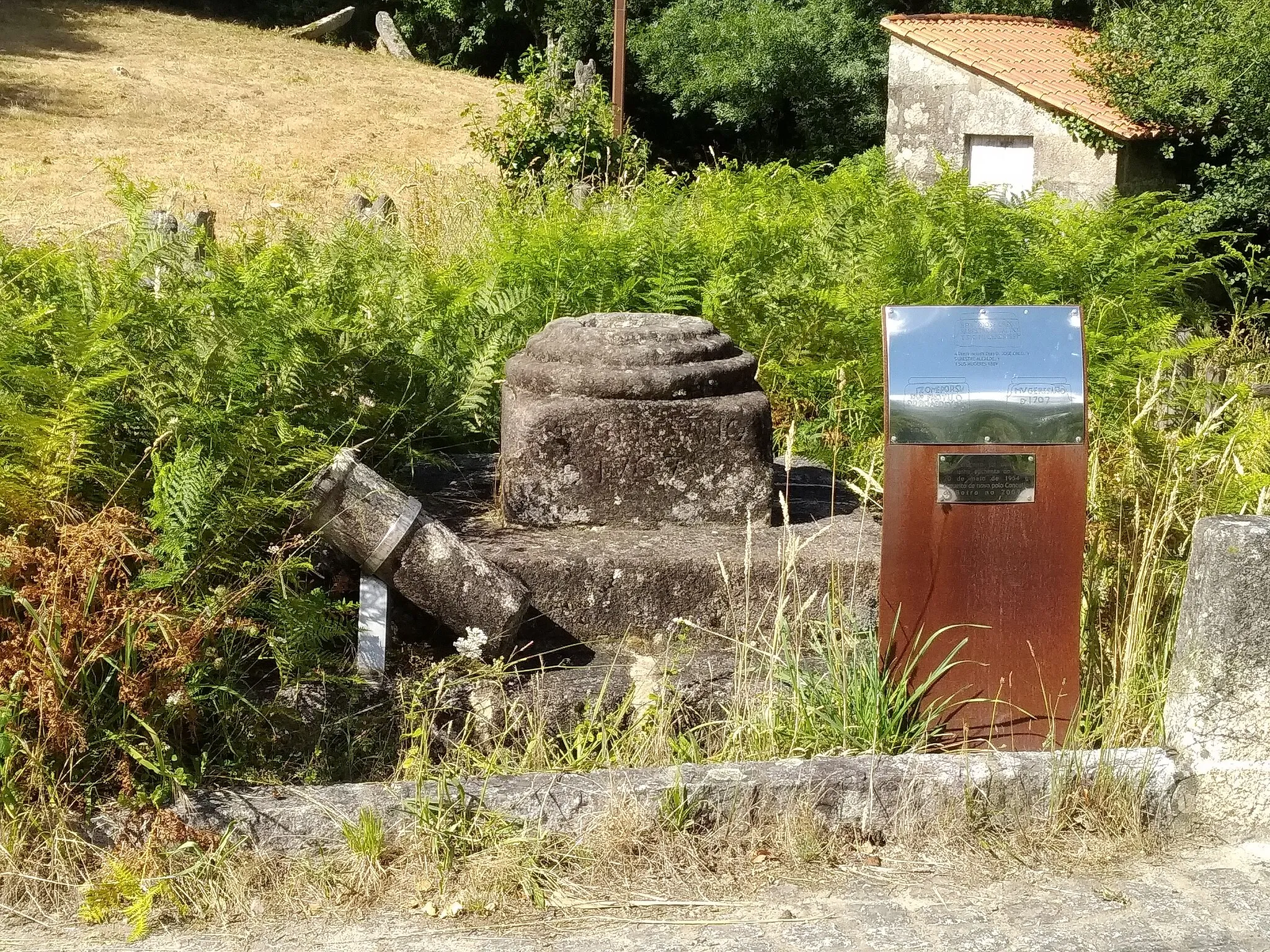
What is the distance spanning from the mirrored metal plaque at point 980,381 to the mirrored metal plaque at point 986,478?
2.2 inches

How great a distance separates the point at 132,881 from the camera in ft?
9.53

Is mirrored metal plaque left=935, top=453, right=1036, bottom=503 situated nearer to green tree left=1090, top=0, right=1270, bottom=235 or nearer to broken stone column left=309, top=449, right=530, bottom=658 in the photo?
broken stone column left=309, top=449, right=530, bottom=658

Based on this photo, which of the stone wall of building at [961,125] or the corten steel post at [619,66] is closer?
the corten steel post at [619,66]

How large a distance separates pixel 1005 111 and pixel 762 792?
15116 mm

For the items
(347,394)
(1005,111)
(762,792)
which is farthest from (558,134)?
(762,792)

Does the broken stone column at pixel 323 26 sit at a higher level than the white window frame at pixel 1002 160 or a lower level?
higher

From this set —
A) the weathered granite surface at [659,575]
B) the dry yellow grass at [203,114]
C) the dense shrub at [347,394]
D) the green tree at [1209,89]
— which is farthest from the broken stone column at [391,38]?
the weathered granite surface at [659,575]

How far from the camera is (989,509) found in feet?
11.6

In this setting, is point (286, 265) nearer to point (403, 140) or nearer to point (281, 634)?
point (281, 634)

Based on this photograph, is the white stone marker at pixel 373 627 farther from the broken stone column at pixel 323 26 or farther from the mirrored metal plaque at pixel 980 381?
the broken stone column at pixel 323 26

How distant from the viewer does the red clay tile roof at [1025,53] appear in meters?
15.2

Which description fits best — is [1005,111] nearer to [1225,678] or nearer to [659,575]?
[659,575]

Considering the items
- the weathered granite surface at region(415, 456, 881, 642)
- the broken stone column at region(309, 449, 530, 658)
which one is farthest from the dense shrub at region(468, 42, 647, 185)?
the broken stone column at region(309, 449, 530, 658)

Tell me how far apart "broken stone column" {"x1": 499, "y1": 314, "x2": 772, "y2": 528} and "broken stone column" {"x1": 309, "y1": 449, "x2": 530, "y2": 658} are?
56 centimetres
